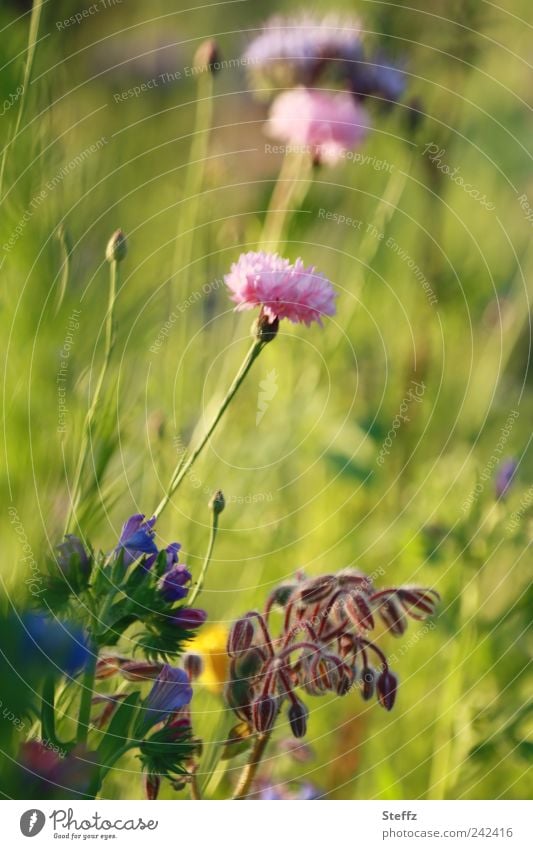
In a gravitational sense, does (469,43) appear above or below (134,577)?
above

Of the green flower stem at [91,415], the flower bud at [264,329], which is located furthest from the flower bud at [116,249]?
the flower bud at [264,329]

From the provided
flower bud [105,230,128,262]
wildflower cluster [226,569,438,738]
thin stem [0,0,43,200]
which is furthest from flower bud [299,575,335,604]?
thin stem [0,0,43,200]

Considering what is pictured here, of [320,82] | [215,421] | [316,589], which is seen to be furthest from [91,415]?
[320,82]

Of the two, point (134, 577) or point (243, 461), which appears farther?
point (243, 461)

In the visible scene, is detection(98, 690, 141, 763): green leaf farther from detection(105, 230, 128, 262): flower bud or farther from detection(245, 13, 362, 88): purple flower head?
detection(245, 13, 362, 88): purple flower head

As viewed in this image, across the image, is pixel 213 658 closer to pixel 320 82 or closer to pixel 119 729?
pixel 119 729

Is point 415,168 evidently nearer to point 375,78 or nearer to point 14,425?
point 375,78

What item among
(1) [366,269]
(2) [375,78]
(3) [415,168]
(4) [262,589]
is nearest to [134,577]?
(4) [262,589]
